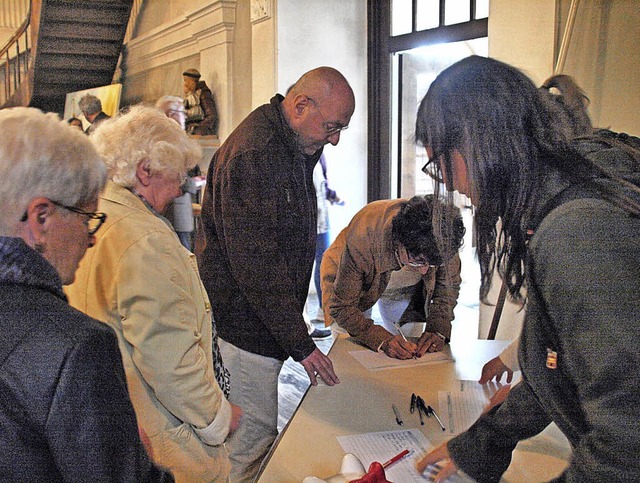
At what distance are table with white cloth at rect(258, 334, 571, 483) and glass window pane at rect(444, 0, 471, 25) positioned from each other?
269cm

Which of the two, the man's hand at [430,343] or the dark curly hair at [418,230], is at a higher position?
the dark curly hair at [418,230]

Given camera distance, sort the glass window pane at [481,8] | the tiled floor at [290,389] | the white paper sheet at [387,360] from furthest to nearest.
→ the glass window pane at [481,8], the tiled floor at [290,389], the white paper sheet at [387,360]

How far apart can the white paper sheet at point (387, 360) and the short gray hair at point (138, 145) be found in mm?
845

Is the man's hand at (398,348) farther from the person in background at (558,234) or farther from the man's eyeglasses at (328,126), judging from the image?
the person in background at (558,234)

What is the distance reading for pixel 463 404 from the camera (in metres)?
1.77

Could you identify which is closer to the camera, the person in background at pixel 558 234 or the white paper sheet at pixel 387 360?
the person in background at pixel 558 234

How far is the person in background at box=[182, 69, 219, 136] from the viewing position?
596 cm

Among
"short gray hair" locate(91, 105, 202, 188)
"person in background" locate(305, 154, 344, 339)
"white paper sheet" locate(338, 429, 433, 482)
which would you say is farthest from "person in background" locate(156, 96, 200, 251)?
"white paper sheet" locate(338, 429, 433, 482)

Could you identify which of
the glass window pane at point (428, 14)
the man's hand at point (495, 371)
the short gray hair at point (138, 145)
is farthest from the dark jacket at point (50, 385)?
the glass window pane at point (428, 14)

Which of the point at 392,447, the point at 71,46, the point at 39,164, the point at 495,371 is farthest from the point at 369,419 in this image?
the point at 71,46

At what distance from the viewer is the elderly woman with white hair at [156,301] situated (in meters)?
1.54

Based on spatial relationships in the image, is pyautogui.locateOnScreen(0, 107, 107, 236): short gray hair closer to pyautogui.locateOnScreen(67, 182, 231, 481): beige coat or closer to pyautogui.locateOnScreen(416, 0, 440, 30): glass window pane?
pyautogui.locateOnScreen(67, 182, 231, 481): beige coat

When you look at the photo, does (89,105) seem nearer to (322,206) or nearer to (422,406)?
(322,206)

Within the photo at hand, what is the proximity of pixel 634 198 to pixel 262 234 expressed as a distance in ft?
4.20
